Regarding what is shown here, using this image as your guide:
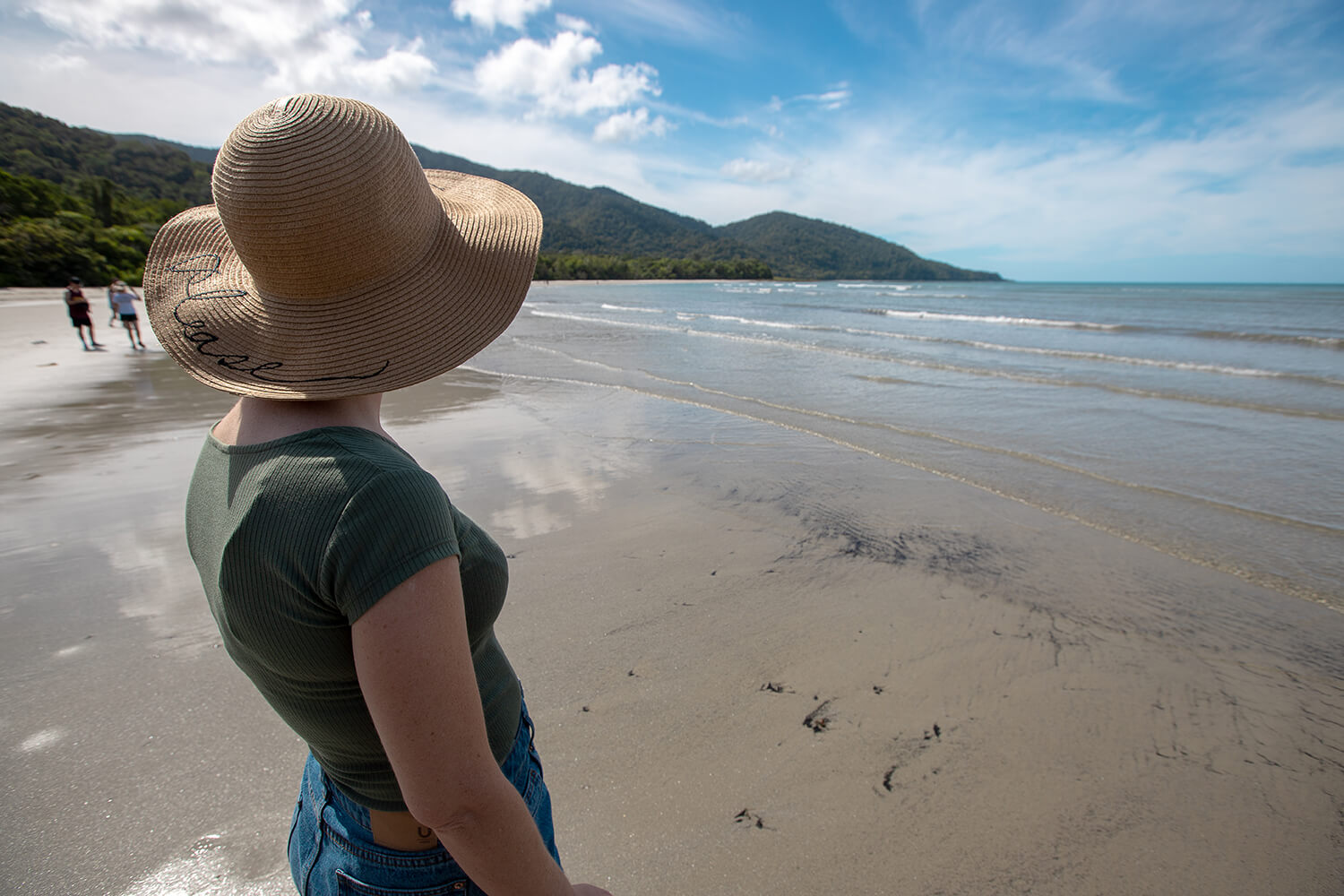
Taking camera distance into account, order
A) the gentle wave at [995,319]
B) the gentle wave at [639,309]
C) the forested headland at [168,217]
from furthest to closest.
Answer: the forested headland at [168,217] < the gentle wave at [639,309] < the gentle wave at [995,319]

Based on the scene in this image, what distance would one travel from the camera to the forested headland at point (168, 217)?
1467 inches

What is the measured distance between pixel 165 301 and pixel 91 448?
793 cm

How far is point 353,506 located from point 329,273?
16.1 inches

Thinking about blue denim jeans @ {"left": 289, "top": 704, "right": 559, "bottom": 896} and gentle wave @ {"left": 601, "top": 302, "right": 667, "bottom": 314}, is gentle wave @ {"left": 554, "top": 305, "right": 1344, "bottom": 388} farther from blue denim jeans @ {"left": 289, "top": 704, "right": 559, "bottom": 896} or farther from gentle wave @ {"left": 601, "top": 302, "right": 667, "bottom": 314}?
blue denim jeans @ {"left": 289, "top": 704, "right": 559, "bottom": 896}

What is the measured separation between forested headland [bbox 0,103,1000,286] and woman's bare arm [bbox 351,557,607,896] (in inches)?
130

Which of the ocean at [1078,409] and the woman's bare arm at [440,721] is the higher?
the woman's bare arm at [440,721]

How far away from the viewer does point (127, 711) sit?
291 centimetres

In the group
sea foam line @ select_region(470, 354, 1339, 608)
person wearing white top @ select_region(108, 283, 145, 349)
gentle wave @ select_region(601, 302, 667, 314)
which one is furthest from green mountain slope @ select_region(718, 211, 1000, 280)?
sea foam line @ select_region(470, 354, 1339, 608)

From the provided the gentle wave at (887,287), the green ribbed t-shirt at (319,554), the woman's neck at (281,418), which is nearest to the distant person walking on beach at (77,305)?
the woman's neck at (281,418)

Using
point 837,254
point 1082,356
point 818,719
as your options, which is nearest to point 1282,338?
point 1082,356

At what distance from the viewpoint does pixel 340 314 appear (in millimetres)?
1033

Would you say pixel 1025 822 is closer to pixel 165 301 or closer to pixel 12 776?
pixel 165 301

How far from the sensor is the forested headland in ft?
122

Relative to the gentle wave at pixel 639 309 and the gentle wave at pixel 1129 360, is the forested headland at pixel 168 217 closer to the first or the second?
the gentle wave at pixel 639 309
